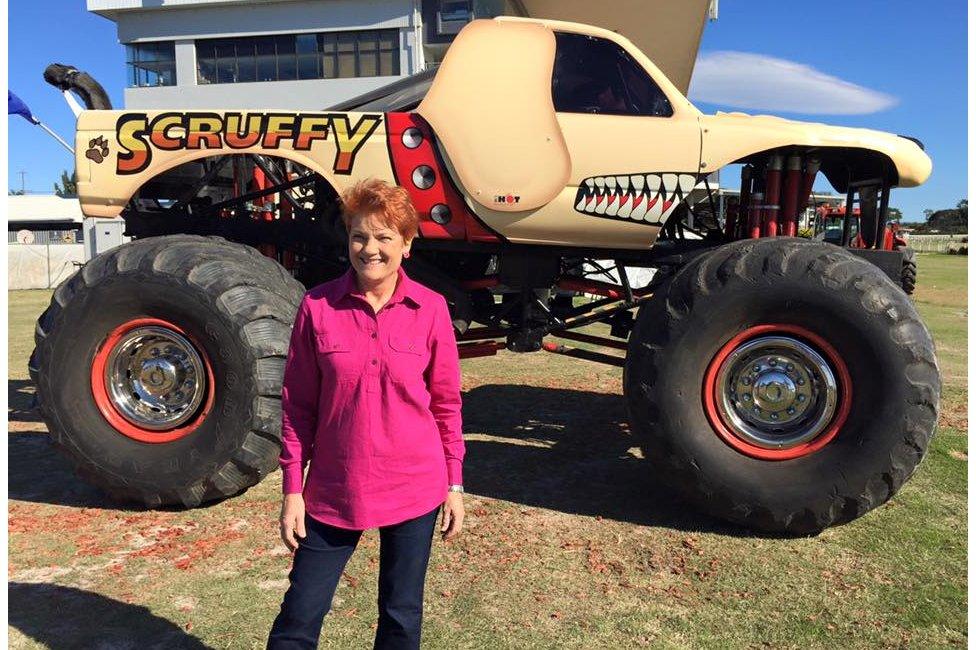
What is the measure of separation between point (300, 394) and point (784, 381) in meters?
2.55

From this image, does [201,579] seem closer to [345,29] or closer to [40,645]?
[40,645]

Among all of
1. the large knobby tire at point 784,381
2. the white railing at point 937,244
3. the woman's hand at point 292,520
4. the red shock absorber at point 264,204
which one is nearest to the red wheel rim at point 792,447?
the large knobby tire at point 784,381

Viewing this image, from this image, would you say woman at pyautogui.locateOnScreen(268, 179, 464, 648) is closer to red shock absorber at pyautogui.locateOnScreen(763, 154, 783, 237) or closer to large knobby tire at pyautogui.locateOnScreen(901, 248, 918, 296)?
red shock absorber at pyautogui.locateOnScreen(763, 154, 783, 237)

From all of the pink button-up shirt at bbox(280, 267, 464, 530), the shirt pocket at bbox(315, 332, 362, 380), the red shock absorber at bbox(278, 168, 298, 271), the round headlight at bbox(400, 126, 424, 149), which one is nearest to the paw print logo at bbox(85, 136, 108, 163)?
the red shock absorber at bbox(278, 168, 298, 271)

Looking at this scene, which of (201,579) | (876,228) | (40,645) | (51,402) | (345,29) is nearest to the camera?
(40,645)

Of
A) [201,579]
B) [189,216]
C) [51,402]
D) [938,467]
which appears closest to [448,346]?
[201,579]

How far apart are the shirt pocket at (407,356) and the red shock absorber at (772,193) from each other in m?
3.07

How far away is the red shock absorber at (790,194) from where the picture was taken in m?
4.47

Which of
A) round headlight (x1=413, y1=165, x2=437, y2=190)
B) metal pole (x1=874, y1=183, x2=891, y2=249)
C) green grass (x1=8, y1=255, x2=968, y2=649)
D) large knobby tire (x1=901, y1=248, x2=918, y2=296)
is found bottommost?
green grass (x1=8, y1=255, x2=968, y2=649)

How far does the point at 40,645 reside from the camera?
8.99 feet

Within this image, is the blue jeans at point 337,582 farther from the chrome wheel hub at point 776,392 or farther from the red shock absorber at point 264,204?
the red shock absorber at point 264,204

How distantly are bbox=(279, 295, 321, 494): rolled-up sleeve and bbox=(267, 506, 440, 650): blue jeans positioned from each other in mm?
185

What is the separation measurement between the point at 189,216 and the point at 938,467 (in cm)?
503

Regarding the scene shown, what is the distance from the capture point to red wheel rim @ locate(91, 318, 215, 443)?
156 inches
